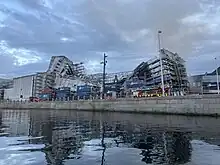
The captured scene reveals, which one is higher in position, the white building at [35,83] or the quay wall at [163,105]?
the white building at [35,83]

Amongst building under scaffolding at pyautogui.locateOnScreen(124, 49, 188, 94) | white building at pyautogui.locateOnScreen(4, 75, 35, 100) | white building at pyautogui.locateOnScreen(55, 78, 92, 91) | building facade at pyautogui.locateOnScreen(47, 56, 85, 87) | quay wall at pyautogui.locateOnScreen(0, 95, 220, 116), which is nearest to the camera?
quay wall at pyautogui.locateOnScreen(0, 95, 220, 116)

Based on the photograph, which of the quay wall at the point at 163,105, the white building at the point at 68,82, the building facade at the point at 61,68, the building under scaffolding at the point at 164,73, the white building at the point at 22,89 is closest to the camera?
the quay wall at the point at 163,105

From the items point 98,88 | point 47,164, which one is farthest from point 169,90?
point 47,164

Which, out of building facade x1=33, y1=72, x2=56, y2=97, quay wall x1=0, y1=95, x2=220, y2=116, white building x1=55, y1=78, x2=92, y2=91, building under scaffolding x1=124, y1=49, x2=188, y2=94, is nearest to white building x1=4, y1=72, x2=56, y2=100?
building facade x1=33, y1=72, x2=56, y2=97

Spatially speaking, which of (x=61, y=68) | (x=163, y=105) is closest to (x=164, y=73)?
(x=163, y=105)

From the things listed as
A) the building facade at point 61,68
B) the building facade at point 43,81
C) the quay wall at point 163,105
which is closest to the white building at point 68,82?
the building facade at point 61,68

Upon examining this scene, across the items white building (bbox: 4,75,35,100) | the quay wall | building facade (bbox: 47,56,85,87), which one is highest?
building facade (bbox: 47,56,85,87)

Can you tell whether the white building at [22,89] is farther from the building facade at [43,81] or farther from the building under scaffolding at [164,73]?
the building under scaffolding at [164,73]

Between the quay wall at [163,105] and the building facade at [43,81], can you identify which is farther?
the building facade at [43,81]

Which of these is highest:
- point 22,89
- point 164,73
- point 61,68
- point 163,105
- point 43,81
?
point 61,68

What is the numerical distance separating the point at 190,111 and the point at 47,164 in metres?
31.1

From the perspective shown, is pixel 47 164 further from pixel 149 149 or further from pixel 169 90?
pixel 169 90

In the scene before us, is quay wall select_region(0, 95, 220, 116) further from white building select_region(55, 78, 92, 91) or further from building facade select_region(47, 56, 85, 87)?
building facade select_region(47, 56, 85, 87)

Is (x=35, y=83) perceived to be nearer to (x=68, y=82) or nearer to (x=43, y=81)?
(x=43, y=81)
